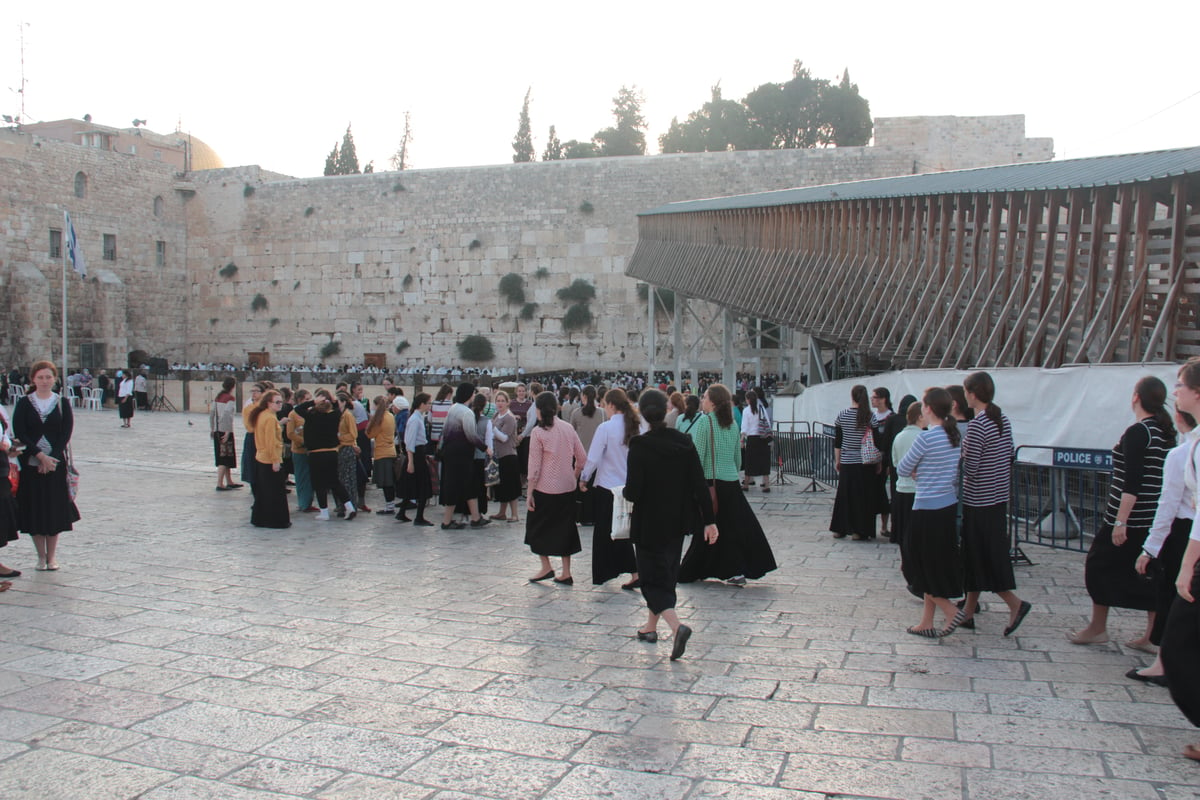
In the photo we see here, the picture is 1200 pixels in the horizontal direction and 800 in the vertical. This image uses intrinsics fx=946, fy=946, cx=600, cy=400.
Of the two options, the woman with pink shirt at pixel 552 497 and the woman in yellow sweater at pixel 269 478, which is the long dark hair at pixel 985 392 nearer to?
the woman with pink shirt at pixel 552 497

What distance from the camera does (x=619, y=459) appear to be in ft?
19.2

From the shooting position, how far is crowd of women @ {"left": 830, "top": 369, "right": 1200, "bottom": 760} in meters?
3.93

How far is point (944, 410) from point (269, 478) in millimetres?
5739

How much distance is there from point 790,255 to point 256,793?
1235 cm

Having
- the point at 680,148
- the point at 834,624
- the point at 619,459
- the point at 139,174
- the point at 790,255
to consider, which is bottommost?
the point at 834,624

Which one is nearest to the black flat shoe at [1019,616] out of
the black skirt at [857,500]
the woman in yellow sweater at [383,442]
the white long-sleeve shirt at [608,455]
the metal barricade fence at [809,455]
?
the white long-sleeve shirt at [608,455]

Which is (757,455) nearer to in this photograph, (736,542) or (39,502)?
(736,542)

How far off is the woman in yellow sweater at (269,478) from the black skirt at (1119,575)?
20.4 feet

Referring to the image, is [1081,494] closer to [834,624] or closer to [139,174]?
[834,624]

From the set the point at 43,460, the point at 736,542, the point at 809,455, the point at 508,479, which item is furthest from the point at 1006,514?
the point at 809,455

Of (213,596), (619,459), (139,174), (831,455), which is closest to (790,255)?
(831,455)

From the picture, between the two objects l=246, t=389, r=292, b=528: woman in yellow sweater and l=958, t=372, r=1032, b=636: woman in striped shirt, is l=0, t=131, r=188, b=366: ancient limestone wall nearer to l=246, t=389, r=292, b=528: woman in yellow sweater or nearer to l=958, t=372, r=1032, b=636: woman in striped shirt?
l=246, t=389, r=292, b=528: woman in yellow sweater

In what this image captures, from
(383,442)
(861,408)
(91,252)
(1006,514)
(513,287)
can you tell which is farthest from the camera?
(91,252)

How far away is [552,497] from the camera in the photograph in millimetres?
6086
